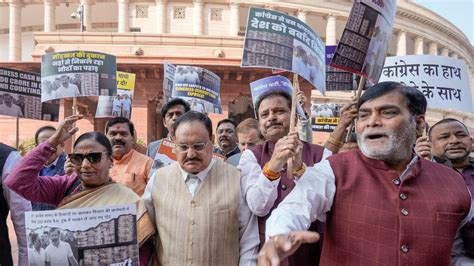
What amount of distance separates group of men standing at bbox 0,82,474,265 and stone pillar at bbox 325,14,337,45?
113ft

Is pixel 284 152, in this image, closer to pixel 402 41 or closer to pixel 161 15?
pixel 161 15

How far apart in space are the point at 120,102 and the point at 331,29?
31.4m

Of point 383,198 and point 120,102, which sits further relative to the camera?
point 120,102

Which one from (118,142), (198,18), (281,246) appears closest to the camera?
(281,246)

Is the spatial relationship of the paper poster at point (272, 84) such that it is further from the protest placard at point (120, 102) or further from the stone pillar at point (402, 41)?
the stone pillar at point (402, 41)

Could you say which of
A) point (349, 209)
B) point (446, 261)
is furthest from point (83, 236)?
point (446, 261)

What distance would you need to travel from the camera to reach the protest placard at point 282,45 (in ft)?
8.90

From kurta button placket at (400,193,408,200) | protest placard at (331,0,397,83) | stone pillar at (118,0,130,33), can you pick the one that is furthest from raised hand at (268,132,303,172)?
stone pillar at (118,0,130,33)

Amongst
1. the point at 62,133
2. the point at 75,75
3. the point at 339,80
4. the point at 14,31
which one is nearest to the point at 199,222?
the point at 62,133

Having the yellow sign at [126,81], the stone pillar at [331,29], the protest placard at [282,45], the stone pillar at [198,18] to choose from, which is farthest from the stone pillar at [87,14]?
the protest placard at [282,45]

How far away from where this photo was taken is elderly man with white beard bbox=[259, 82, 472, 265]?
175cm

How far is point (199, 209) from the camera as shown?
2326 mm

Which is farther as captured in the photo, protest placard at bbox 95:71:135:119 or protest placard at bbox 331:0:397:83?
protest placard at bbox 95:71:135:119

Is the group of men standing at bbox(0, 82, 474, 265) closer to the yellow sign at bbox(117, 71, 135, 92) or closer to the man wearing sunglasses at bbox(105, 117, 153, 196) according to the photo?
the man wearing sunglasses at bbox(105, 117, 153, 196)
